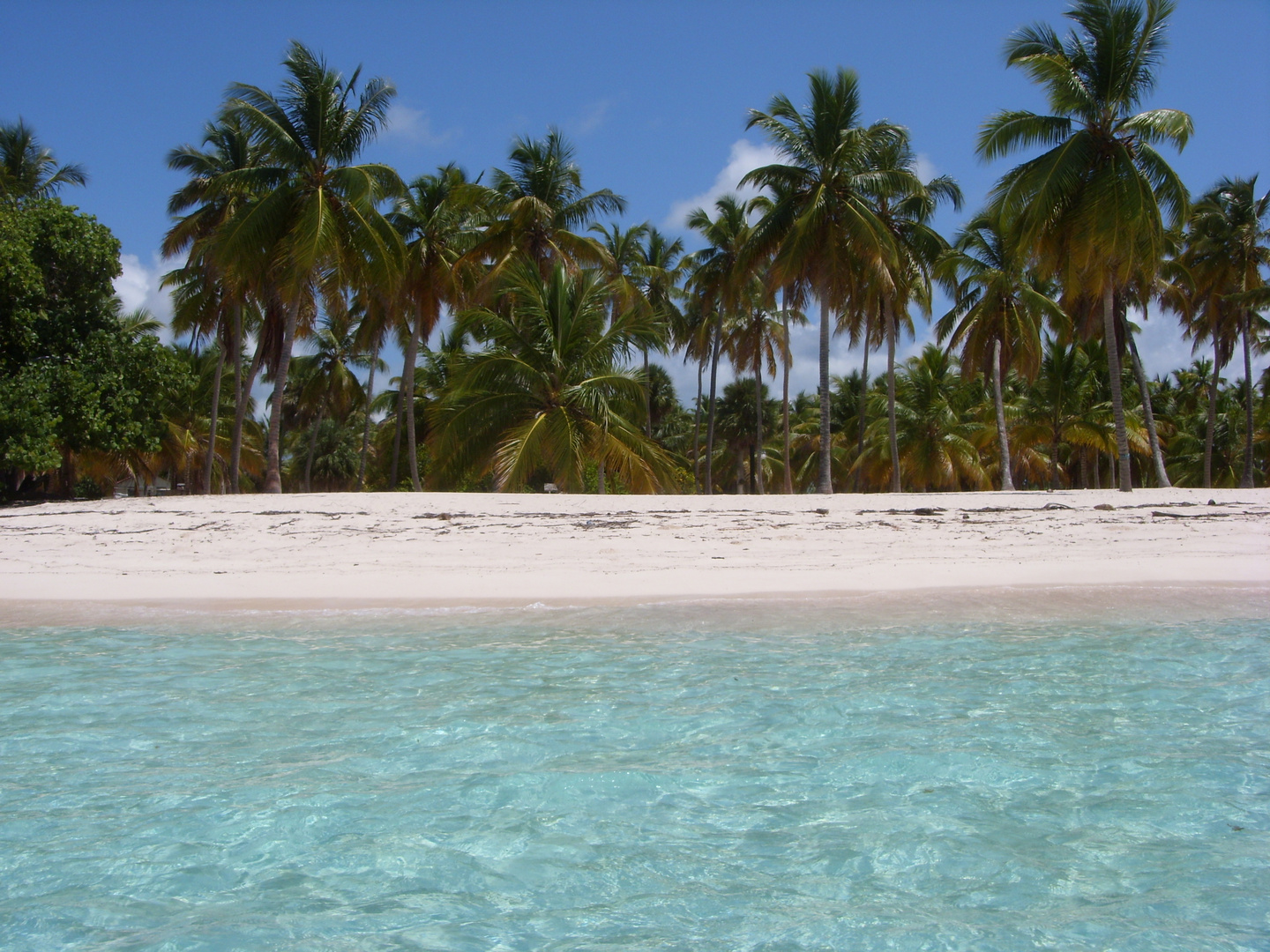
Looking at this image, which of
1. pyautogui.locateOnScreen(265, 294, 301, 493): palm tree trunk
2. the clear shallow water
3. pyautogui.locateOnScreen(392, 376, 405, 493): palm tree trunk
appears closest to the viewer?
the clear shallow water

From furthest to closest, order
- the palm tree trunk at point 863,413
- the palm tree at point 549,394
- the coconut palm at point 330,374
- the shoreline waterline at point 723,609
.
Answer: the coconut palm at point 330,374, the palm tree trunk at point 863,413, the palm tree at point 549,394, the shoreline waterline at point 723,609

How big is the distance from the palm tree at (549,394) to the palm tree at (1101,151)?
8483 millimetres

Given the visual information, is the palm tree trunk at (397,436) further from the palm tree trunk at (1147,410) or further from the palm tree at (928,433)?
the palm tree trunk at (1147,410)

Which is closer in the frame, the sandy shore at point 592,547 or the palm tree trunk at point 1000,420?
the sandy shore at point 592,547

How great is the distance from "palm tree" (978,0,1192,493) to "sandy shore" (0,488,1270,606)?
17.6ft

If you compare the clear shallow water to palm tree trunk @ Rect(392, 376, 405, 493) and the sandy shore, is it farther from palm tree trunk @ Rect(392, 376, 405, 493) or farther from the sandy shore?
palm tree trunk @ Rect(392, 376, 405, 493)

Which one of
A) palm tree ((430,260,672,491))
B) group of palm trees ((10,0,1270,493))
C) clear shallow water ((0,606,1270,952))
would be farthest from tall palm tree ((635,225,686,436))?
clear shallow water ((0,606,1270,952))

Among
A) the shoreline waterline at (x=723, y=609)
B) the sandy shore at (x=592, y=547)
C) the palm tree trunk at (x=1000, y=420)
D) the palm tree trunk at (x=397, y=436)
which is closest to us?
the shoreline waterline at (x=723, y=609)

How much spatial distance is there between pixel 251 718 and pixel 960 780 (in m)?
3.43

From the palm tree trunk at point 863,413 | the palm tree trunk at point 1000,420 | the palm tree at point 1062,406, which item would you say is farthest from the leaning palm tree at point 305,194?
the palm tree at point 1062,406

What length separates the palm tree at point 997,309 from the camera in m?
26.0

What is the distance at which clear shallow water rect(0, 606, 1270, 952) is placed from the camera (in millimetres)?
2635

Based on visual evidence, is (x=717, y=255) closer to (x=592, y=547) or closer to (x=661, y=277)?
(x=661, y=277)

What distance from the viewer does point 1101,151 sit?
1783 cm
